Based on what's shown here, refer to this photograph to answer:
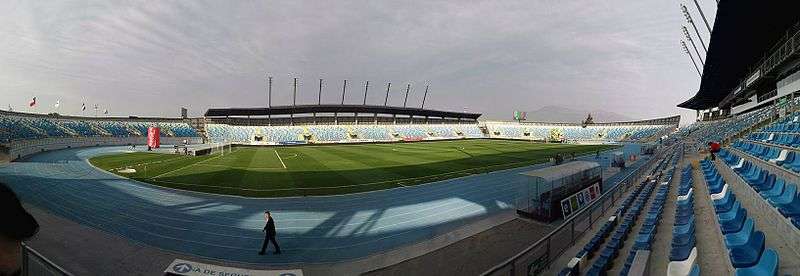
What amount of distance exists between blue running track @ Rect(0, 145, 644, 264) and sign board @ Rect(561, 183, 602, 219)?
8.82 feet

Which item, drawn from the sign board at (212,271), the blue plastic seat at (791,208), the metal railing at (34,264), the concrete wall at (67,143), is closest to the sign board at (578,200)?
the blue plastic seat at (791,208)

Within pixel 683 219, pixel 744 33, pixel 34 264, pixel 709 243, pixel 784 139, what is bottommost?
pixel 709 243

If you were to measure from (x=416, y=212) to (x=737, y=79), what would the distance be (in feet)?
180

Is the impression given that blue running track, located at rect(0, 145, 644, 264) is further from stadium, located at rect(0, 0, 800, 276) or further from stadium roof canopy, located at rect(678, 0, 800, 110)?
stadium roof canopy, located at rect(678, 0, 800, 110)

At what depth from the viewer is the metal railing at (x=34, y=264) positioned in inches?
155

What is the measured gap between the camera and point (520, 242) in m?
11.3

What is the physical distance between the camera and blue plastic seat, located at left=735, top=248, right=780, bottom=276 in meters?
3.99

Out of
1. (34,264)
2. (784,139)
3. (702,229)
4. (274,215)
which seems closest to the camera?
(34,264)

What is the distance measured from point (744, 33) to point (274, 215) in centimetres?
3712

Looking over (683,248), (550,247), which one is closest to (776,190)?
(683,248)

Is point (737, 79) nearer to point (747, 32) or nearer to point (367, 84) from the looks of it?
point (747, 32)

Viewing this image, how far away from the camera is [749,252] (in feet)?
16.2

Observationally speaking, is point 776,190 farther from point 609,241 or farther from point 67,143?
point 67,143

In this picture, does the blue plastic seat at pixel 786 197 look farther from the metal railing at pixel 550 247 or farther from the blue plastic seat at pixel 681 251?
the metal railing at pixel 550 247
